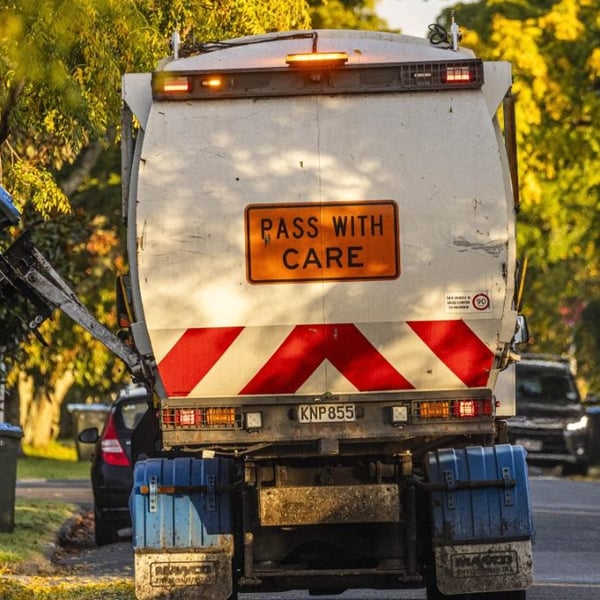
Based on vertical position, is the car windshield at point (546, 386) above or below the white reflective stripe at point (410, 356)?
above

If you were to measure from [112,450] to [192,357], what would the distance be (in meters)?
8.64

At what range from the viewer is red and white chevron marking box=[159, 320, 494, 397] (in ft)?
35.6

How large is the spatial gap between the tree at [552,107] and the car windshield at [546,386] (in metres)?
2.91

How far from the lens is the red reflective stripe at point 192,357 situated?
1084 cm

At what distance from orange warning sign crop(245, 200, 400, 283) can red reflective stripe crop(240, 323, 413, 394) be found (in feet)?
1.00

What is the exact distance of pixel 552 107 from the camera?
3500 cm

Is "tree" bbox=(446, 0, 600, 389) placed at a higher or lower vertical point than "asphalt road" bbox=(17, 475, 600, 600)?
higher

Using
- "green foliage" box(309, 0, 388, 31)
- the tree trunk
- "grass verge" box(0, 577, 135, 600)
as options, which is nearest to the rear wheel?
"grass verge" box(0, 577, 135, 600)

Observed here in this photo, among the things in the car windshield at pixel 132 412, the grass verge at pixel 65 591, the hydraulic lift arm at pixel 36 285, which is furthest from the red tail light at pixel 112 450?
the hydraulic lift arm at pixel 36 285

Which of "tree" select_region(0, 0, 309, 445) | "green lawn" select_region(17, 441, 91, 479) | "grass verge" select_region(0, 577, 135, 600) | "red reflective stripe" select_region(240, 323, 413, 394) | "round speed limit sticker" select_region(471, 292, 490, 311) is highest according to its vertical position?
"tree" select_region(0, 0, 309, 445)

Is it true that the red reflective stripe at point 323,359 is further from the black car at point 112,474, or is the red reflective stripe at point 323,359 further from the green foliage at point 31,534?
the black car at point 112,474

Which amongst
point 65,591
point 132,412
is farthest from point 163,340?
point 132,412

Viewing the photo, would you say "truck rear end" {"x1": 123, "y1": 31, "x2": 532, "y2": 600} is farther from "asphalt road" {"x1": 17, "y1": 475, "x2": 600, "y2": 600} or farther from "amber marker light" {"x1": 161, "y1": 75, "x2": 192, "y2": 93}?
"asphalt road" {"x1": 17, "y1": 475, "x2": 600, "y2": 600}

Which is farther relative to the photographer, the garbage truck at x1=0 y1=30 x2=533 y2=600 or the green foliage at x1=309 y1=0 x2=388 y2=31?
the green foliage at x1=309 y1=0 x2=388 y2=31
